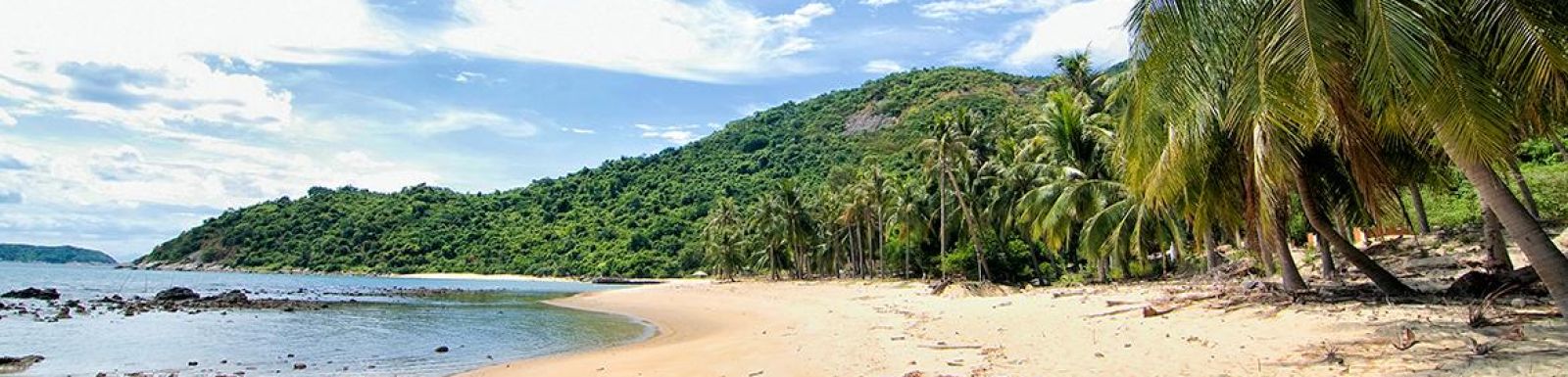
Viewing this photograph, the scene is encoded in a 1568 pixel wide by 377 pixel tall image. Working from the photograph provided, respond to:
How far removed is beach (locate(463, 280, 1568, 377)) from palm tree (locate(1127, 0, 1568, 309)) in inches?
48.9

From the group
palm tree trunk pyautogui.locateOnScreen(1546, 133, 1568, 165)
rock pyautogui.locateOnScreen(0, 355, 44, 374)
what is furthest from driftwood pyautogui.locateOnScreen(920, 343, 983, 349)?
rock pyautogui.locateOnScreen(0, 355, 44, 374)

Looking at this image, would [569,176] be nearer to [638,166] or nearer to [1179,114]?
[638,166]

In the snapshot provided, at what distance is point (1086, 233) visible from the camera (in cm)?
2691

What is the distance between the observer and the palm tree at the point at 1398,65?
17.9ft

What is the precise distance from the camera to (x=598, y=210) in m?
123

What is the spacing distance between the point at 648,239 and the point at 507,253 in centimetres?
2359

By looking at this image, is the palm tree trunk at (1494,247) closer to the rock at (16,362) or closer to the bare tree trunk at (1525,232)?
the bare tree trunk at (1525,232)

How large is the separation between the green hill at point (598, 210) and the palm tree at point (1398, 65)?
88568 mm

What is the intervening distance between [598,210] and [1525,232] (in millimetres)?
121663

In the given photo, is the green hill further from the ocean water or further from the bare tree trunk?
the bare tree trunk

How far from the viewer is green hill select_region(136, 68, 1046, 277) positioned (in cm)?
10794

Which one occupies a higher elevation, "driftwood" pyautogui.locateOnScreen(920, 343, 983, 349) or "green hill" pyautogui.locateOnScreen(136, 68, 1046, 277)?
"green hill" pyautogui.locateOnScreen(136, 68, 1046, 277)

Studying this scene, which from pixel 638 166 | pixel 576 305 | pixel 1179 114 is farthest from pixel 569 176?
pixel 1179 114

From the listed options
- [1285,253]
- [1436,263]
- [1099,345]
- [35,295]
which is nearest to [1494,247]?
[1285,253]
